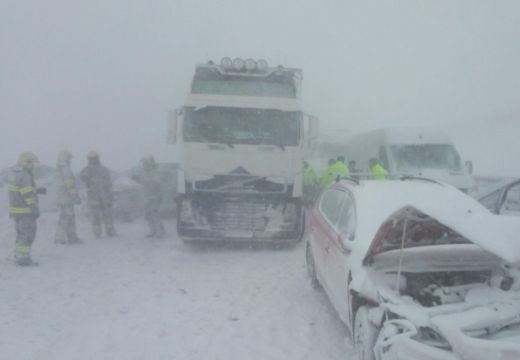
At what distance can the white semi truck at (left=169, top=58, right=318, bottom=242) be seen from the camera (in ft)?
27.3

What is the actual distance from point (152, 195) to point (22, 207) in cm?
292

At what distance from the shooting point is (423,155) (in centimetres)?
1136

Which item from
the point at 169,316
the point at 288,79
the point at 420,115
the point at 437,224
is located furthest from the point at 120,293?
the point at 420,115

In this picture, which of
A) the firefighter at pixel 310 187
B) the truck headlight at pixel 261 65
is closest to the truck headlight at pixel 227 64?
the truck headlight at pixel 261 65

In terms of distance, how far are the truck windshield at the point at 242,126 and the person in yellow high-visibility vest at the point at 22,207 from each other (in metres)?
2.87

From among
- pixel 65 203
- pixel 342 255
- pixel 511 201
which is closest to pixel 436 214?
pixel 342 255

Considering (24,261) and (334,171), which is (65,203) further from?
(334,171)

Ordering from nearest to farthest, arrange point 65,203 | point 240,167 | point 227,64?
point 240,167, point 227,64, point 65,203

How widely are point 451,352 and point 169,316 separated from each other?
133 inches

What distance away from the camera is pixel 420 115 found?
3422 cm

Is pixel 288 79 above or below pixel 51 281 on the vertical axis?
above

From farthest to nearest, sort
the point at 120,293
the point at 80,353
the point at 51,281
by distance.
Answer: the point at 51,281
the point at 120,293
the point at 80,353

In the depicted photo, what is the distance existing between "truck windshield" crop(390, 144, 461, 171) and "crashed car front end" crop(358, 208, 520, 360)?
760 cm

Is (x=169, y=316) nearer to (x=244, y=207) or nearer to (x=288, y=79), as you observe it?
(x=244, y=207)
